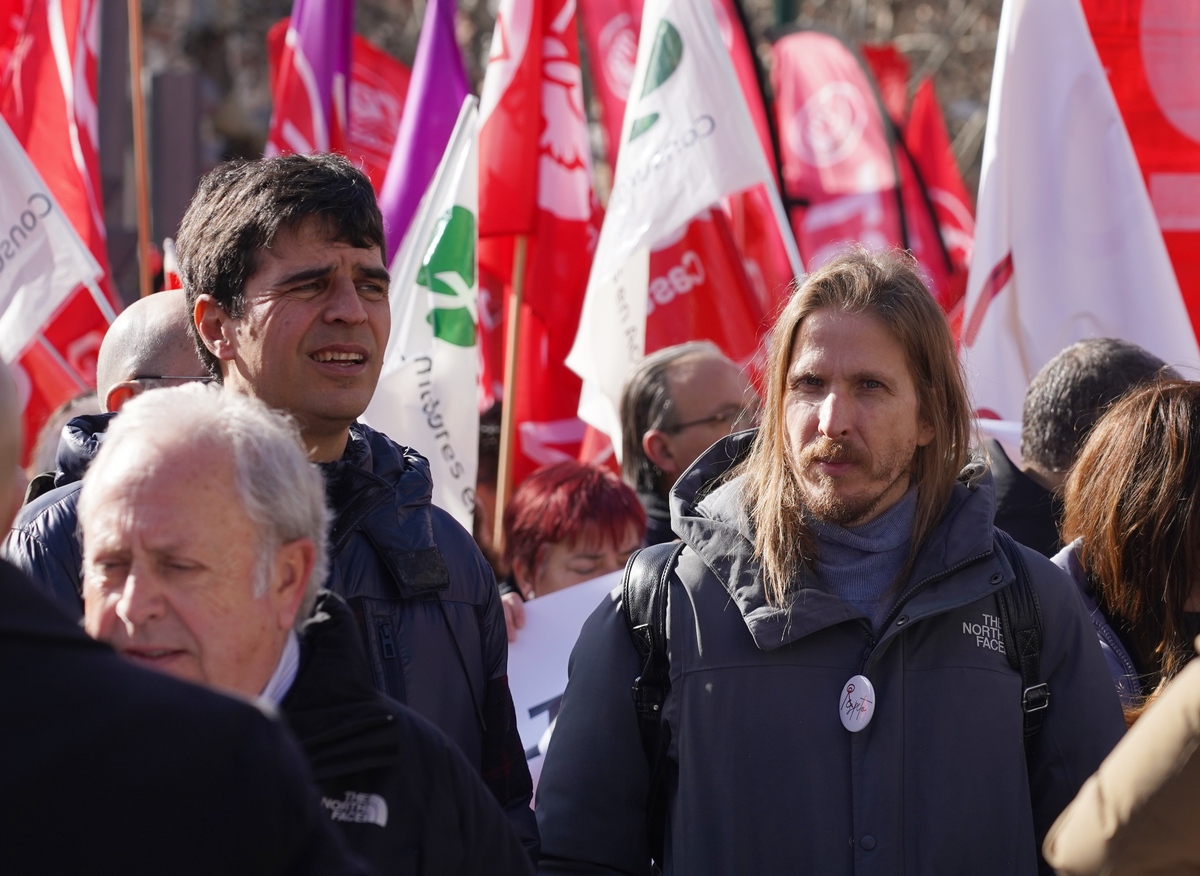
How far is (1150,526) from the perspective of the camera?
8.67ft

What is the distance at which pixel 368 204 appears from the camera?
2.45m

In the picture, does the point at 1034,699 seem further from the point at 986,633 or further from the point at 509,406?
the point at 509,406

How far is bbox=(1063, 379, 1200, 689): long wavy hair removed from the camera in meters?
2.61

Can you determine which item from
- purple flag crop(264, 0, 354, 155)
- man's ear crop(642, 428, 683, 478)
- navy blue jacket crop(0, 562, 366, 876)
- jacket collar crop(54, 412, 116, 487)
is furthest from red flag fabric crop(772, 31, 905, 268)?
navy blue jacket crop(0, 562, 366, 876)

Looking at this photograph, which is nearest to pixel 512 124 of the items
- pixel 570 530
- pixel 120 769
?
pixel 570 530

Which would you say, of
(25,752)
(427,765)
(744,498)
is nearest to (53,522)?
(427,765)

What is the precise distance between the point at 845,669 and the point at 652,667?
312mm

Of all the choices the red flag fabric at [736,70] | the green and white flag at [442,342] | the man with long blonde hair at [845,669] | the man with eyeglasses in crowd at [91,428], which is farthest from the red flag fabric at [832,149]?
the man with long blonde hair at [845,669]

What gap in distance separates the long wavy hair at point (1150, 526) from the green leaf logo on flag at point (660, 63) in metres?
2.71

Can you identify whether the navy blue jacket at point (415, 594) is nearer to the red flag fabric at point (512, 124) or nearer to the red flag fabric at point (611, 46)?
the red flag fabric at point (512, 124)

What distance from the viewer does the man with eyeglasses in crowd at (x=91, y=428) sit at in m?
2.07

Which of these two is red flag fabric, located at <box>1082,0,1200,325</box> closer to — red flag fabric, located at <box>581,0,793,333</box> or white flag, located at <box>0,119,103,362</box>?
red flag fabric, located at <box>581,0,793,333</box>

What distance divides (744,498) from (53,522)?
3.67 ft

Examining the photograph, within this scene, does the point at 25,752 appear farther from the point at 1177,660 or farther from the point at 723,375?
the point at 723,375
